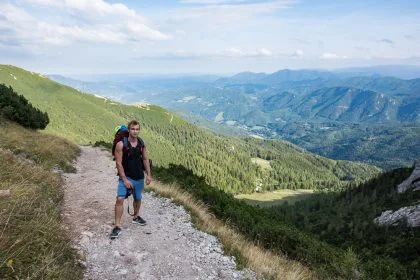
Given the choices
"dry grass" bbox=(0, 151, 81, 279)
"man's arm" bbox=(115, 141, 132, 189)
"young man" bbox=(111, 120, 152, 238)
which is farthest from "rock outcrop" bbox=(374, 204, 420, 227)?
"dry grass" bbox=(0, 151, 81, 279)

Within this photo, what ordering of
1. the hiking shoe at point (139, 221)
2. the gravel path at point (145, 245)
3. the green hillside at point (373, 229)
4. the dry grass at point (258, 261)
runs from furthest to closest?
the green hillside at point (373, 229) < the hiking shoe at point (139, 221) < the dry grass at point (258, 261) < the gravel path at point (145, 245)

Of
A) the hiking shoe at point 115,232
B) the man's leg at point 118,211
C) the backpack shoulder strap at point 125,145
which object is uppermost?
the backpack shoulder strap at point 125,145

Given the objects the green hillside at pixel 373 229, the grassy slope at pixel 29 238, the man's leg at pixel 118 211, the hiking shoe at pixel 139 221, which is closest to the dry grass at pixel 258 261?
the hiking shoe at pixel 139 221

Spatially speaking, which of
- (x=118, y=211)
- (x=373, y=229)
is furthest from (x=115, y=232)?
(x=373, y=229)

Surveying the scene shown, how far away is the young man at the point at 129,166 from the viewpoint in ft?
37.9

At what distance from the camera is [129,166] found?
11891 mm

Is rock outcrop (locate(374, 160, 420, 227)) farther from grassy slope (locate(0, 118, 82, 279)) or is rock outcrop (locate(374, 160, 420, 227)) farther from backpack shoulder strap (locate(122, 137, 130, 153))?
grassy slope (locate(0, 118, 82, 279))

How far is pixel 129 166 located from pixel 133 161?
0.23 metres

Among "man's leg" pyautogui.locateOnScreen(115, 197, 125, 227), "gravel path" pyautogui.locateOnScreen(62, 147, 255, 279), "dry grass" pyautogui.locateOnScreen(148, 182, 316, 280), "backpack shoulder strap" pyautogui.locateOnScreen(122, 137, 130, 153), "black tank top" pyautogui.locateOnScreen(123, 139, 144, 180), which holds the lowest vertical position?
"dry grass" pyautogui.locateOnScreen(148, 182, 316, 280)

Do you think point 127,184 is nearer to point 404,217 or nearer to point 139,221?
point 139,221

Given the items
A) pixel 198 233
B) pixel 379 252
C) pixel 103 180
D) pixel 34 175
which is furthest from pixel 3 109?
pixel 379 252

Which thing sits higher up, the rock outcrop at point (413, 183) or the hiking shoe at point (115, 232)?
the hiking shoe at point (115, 232)

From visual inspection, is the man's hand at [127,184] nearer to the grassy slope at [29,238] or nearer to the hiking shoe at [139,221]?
the hiking shoe at [139,221]

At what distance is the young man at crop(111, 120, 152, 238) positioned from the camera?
37.9 feet
